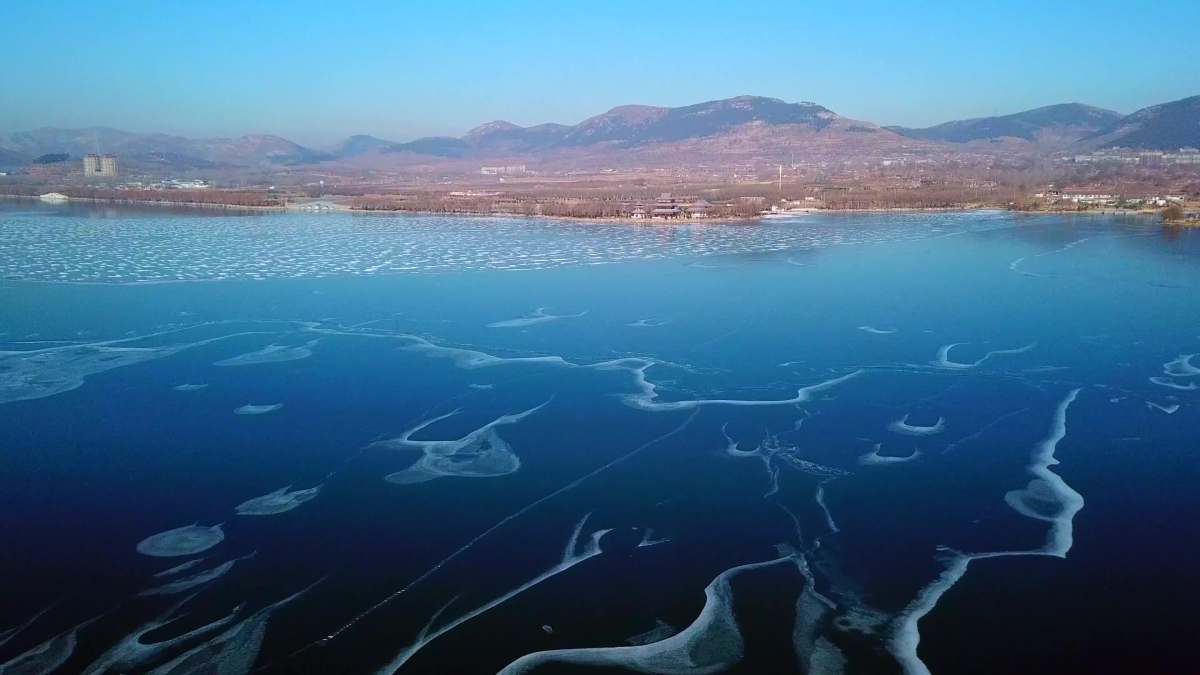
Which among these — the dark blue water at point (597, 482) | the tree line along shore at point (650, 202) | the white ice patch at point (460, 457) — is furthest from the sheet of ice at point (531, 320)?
the tree line along shore at point (650, 202)

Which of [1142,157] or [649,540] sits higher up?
[1142,157]

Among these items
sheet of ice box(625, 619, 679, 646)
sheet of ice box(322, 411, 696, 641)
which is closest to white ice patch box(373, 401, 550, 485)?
sheet of ice box(322, 411, 696, 641)

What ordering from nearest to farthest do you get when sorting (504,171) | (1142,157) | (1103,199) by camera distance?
(1103,199), (1142,157), (504,171)

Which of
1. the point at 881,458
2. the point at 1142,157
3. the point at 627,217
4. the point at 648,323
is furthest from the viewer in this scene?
the point at 1142,157

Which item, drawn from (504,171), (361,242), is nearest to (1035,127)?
(504,171)

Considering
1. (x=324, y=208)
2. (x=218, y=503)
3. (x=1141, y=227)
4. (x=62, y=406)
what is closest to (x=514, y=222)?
(x=324, y=208)

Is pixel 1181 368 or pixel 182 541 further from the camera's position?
pixel 1181 368

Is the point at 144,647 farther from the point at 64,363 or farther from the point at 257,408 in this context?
the point at 64,363

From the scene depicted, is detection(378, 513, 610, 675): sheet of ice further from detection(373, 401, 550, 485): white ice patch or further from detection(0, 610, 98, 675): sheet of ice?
detection(0, 610, 98, 675): sheet of ice
